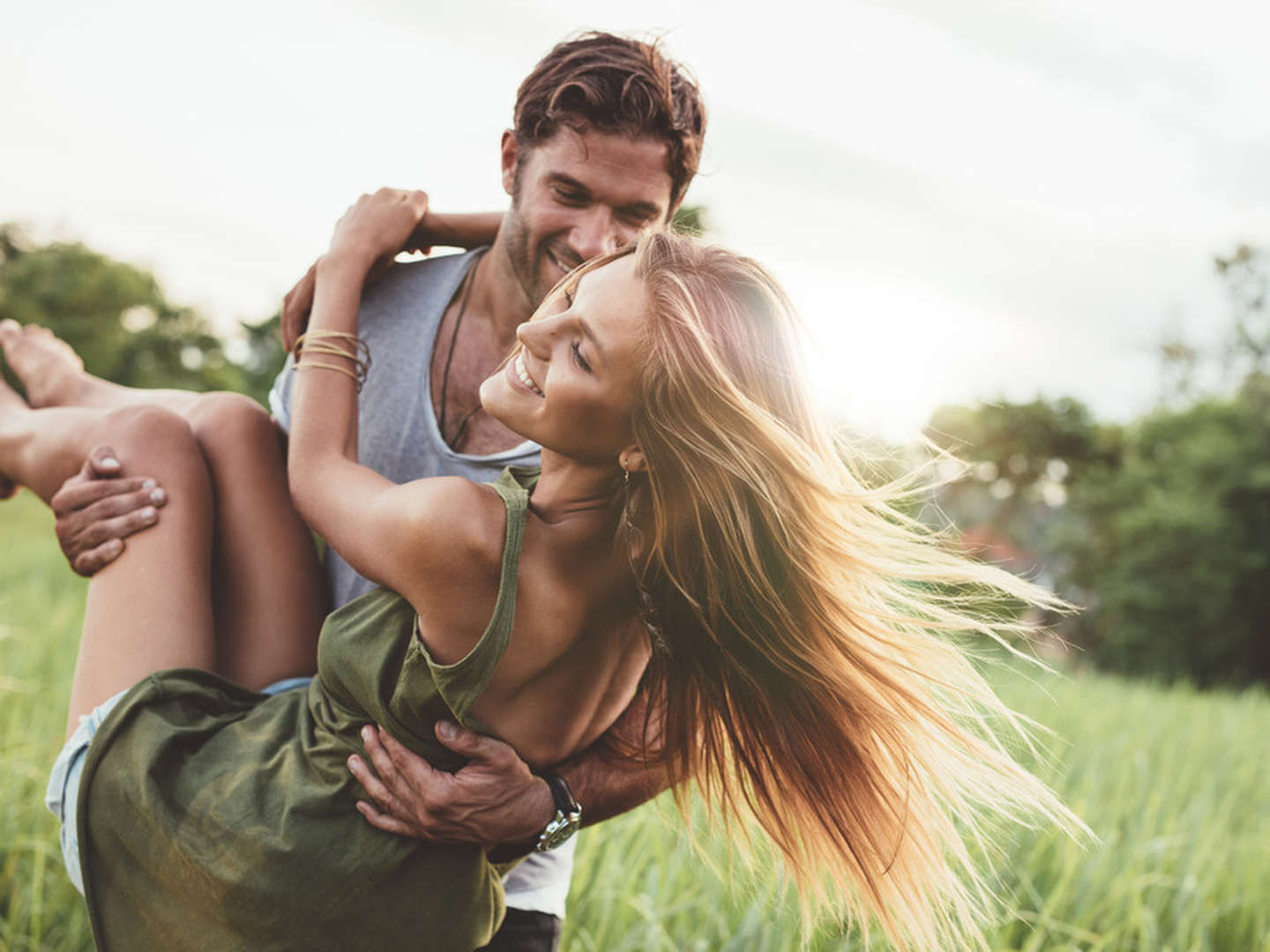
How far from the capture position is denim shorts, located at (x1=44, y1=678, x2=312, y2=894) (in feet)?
5.95

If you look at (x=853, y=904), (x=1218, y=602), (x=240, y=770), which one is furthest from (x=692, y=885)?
(x=1218, y=602)

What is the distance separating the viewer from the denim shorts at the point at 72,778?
181 cm

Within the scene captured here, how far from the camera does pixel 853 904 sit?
6.86 ft

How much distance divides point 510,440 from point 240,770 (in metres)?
0.94

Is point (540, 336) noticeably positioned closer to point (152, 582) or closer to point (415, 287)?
point (152, 582)

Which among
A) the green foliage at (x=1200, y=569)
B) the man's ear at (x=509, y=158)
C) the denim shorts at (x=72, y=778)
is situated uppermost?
the man's ear at (x=509, y=158)

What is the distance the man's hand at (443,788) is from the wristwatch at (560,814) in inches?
4.3

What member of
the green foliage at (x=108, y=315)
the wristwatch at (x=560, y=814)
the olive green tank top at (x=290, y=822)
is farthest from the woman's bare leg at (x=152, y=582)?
the green foliage at (x=108, y=315)

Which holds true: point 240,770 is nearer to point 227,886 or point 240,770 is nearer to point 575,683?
point 227,886

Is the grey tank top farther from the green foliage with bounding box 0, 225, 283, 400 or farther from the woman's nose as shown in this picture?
the green foliage with bounding box 0, 225, 283, 400

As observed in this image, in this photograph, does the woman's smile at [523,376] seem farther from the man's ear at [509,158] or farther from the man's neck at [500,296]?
the man's ear at [509,158]

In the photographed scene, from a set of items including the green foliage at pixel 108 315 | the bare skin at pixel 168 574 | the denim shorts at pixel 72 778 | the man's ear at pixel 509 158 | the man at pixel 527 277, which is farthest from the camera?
the green foliage at pixel 108 315

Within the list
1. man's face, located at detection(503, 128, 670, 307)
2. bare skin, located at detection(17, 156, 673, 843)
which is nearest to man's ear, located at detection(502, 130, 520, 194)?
bare skin, located at detection(17, 156, 673, 843)

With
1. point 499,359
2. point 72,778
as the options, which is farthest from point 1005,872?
point 72,778
